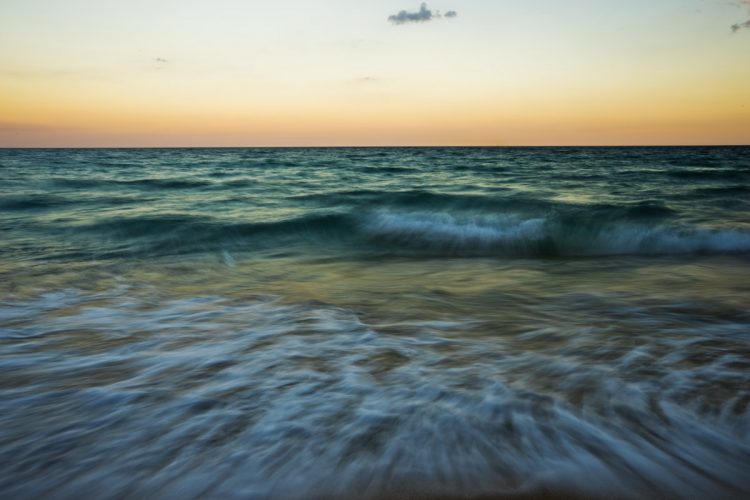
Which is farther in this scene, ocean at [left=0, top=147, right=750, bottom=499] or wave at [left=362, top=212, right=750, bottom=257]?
wave at [left=362, top=212, right=750, bottom=257]

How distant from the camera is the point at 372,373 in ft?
10.2

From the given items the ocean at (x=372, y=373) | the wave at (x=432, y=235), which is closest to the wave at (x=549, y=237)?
the wave at (x=432, y=235)

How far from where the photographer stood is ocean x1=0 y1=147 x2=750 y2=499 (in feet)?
6.87

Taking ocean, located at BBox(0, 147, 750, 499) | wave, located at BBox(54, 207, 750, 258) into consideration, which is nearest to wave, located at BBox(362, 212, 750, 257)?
wave, located at BBox(54, 207, 750, 258)

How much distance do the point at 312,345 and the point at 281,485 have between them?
5.46 feet

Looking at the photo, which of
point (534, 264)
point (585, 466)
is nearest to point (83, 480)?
point (585, 466)

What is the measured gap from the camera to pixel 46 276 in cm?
615

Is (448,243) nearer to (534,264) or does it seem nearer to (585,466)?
(534,264)

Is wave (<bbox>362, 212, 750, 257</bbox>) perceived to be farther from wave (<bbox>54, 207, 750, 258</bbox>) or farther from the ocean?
the ocean

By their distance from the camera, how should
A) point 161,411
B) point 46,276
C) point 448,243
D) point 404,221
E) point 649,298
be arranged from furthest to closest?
point 404,221 < point 448,243 < point 46,276 < point 649,298 < point 161,411

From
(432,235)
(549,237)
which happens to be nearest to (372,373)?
(432,235)

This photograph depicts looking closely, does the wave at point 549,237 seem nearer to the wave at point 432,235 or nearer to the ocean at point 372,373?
the wave at point 432,235

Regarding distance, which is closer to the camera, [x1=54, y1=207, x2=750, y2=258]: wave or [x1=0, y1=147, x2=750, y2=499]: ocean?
[x1=0, y1=147, x2=750, y2=499]: ocean

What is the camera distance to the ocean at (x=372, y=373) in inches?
82.4
